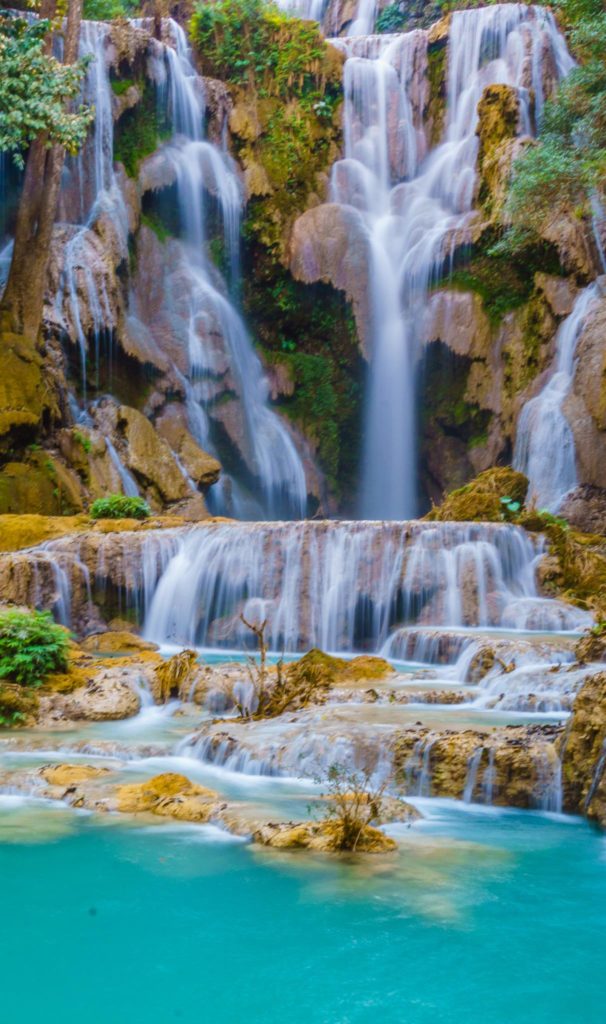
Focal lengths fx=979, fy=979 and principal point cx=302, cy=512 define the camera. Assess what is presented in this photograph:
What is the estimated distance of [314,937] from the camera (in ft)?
15.0

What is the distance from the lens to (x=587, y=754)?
636 cm

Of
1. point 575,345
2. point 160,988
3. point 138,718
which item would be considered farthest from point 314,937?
point 575,345

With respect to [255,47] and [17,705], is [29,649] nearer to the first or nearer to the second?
[17,705]

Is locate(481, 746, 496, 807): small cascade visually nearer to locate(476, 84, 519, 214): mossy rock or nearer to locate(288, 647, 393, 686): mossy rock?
locate(288, 647, 393, 686): mossy rock

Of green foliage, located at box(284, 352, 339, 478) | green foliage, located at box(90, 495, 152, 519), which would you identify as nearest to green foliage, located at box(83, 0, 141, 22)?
green foliage, located at box(284, 352, 339, 478)

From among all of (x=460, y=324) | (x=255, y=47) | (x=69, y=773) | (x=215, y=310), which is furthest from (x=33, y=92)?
(x=69, y=773)

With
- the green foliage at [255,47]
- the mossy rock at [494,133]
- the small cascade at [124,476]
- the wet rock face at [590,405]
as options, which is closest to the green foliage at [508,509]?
the wet rock face at [590,405]

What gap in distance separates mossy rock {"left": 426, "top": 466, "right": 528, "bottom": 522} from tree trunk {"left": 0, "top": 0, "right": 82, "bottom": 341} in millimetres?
9365

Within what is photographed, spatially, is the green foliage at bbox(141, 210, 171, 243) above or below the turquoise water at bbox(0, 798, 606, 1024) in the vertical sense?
above

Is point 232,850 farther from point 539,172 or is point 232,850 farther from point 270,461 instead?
point 270,461

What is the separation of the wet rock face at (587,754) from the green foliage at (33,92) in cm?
1599

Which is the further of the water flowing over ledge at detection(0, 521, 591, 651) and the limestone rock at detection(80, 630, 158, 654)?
the water flowing over ledge at detection(0, 521, 591, 651)

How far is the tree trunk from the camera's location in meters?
20.2

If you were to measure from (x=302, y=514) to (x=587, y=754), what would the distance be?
18.6 m
